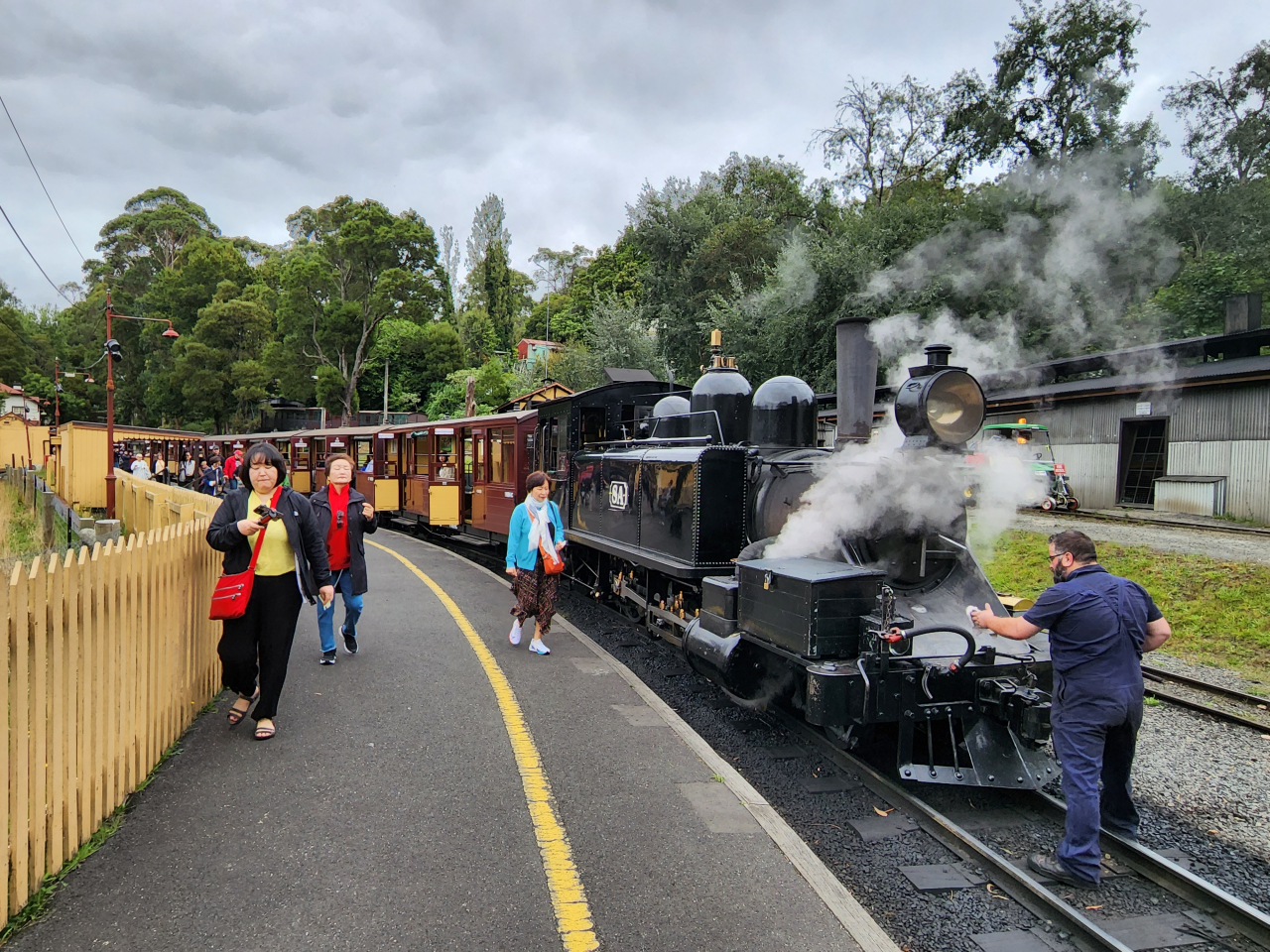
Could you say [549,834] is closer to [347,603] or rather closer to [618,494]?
[347,603]

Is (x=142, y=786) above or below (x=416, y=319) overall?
below

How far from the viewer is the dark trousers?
3354 mm

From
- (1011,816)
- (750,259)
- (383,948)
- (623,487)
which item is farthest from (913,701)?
(750,259)

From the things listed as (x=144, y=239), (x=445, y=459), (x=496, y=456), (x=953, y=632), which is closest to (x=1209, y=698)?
(x=953, y=632)

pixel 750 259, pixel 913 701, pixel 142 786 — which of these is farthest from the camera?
pixel 750 259

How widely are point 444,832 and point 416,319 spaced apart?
3802 centimetres

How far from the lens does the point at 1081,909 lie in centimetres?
323

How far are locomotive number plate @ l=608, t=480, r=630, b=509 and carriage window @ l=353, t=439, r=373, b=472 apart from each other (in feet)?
44.9

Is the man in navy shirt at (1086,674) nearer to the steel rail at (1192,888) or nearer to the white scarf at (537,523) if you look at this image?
the steel rail at (1192,888)

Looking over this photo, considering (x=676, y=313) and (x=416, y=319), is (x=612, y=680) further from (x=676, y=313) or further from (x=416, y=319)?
(x=416, y=319)

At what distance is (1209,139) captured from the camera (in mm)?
29875

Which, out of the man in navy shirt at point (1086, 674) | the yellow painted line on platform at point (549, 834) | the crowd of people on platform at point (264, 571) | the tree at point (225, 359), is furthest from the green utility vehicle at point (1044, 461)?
the tree at point (225, 359)

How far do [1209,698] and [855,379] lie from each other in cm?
423

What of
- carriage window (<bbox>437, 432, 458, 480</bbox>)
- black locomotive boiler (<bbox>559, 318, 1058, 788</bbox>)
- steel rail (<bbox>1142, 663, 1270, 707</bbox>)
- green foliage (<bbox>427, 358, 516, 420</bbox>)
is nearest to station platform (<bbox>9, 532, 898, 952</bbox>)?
black locomotive boiler (<bbox>559, 318, 1058, 788</bbox>)
